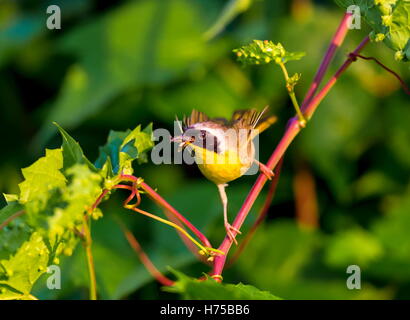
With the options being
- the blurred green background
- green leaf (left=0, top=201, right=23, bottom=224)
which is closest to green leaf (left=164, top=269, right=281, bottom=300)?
green leaf (left=0, top=201, right=23, bottom=224)

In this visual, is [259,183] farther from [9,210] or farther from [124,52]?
[124,52]

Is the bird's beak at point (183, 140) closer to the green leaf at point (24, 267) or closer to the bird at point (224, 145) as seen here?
the bird at point (224, 145)

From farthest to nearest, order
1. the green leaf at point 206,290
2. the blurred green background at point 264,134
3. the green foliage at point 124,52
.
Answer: the green foliage at point 124,52 → the blurred green background at point 264,134 → the green leaf at point 206,290

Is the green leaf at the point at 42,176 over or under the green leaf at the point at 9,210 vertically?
over

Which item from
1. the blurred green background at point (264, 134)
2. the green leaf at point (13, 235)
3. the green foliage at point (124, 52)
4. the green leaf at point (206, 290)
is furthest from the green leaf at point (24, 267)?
the green foliage at point (124, 52)

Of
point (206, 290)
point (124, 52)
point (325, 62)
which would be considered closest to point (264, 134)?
point (124, 52)

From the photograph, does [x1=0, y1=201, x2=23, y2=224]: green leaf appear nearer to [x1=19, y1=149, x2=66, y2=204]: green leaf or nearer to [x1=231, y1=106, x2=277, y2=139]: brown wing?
[x1=19, y1=149, x2=66, y2=204]: green leaf

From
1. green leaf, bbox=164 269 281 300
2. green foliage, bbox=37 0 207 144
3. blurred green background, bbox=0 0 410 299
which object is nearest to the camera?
green leaf, bbox=164 269 281 300

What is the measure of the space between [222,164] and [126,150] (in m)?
0.07

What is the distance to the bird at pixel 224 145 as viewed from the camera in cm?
44

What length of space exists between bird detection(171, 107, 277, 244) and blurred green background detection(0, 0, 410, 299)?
0.67m

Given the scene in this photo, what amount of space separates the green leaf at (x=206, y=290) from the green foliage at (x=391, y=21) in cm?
19

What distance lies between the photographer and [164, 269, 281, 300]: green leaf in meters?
0.37

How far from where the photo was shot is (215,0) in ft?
4.70
